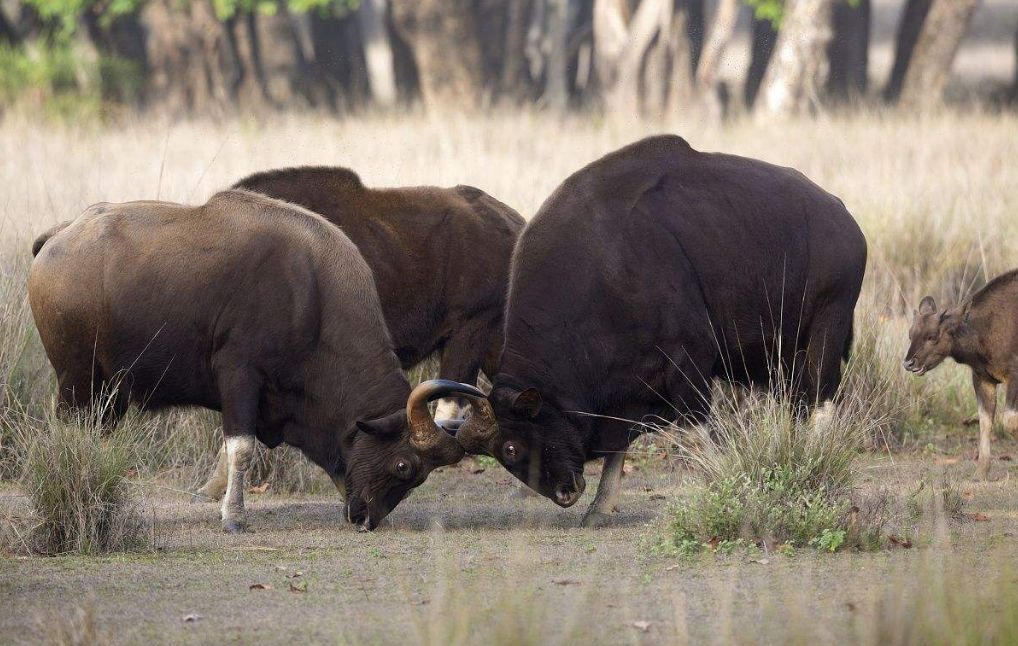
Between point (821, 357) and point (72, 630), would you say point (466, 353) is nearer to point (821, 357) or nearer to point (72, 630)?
point (821, 357)

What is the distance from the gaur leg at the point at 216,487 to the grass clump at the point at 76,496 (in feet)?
6.00

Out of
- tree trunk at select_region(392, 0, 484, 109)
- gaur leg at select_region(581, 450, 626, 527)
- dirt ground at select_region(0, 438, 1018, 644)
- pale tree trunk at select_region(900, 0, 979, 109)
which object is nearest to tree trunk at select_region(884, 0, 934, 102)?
pale tree trunk at select_region(900, 0, 979, 109)

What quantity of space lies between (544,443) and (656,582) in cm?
163

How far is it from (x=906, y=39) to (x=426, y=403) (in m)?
27.6

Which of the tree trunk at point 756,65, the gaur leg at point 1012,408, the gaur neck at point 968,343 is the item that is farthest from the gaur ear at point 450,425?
the tree trunk at point 756,65

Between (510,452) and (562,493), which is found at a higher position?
(510,452)

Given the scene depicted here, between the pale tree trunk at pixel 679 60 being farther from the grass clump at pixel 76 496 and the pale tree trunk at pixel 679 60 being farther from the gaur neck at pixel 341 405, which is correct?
the grass clump at pixel 76 496

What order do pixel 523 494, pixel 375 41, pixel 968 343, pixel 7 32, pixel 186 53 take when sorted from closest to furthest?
pixel 523 494, pixel 968 343, pixel 186 53, pixel 7 32, pixel 375 41

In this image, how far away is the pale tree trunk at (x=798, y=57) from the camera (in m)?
27.5

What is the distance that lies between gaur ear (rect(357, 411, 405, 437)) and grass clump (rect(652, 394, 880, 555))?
163 centimetres

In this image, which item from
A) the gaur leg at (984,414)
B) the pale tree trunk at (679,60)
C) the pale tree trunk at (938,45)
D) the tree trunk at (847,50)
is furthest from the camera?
the tree trunk at (847,50)

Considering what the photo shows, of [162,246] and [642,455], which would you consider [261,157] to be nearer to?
[642,455]

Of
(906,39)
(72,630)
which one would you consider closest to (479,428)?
(72,630)

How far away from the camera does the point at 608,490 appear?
9.15 m
